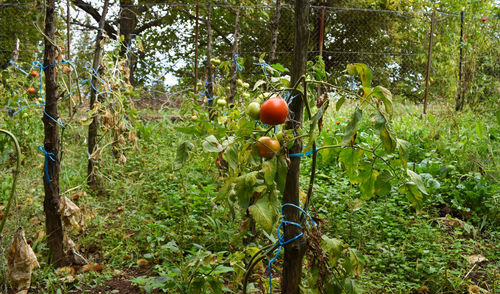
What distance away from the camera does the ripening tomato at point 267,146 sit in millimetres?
1280

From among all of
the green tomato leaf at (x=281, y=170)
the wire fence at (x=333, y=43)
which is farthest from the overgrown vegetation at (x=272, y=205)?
the wire fence at (x=333, y=43)

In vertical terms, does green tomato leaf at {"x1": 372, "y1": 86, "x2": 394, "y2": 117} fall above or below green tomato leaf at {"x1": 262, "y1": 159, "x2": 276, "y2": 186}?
above

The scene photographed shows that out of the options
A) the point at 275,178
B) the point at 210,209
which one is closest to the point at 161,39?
the point at 210,209

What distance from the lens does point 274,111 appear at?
4.06 ft

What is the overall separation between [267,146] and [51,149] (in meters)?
1.58

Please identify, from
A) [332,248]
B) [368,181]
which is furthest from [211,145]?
[368,181]

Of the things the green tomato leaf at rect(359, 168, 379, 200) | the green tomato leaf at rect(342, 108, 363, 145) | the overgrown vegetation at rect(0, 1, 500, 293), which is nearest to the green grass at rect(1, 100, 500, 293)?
the overgrown vegetation at rect(0, 1, 500, 293)

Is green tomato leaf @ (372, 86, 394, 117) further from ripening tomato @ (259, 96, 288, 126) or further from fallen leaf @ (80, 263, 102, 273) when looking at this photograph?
fallen leaf @ (80, 263, 102, 273)

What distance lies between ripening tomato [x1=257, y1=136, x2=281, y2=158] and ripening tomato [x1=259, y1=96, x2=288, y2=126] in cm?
7

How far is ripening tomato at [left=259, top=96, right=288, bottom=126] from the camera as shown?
1.24m

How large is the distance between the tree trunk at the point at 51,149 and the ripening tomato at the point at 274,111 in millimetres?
1523

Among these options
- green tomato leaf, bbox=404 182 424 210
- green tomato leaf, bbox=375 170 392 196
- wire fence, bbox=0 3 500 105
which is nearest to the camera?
green tomato leaf, bbox=404 182 424 210

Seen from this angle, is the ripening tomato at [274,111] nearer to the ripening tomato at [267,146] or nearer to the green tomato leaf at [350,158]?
the ripening tomato at [267,146]

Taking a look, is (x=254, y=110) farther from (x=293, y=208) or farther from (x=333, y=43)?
(x=333, y=43)
